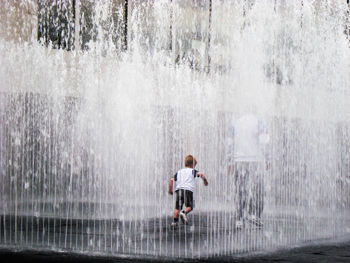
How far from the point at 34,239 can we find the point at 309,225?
14.0ft

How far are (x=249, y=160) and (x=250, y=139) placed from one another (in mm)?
286

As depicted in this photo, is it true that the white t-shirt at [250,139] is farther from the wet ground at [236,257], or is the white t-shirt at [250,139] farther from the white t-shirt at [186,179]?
the wet ground at [236,257]

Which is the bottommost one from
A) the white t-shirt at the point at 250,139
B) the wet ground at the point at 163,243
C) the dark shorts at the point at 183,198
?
the wet ground at the point at 163,243

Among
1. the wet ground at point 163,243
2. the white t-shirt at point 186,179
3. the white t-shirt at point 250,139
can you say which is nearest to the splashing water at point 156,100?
the wet ground at point 163,243

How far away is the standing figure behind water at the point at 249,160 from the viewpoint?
7586 millimetres

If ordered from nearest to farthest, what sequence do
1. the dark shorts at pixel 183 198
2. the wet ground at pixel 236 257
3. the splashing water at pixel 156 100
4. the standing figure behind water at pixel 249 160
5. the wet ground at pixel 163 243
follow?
the wet ground at pixel 236 257 → the wet ground at pixel 163 243 → the standing figure behind water at pixel 249 160 → the dark shorts at pixel 183 198 → the splashing water at pixel 156 100

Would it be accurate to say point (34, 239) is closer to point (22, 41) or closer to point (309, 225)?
point (309, 225)

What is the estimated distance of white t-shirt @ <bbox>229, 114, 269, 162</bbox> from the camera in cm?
759

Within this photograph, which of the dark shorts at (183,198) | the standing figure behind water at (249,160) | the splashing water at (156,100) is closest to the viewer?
the standing figure behind water at (249,160)

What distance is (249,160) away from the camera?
7.57m

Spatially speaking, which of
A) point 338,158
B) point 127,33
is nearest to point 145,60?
point 127,33

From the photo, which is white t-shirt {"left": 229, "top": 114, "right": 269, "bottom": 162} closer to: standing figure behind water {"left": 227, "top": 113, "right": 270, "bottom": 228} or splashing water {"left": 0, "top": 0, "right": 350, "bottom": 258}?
standing figure behind water {"left": 227, "top": 113, "right": 270, "bottom": 228}

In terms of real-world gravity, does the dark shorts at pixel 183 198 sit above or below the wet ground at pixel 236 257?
above

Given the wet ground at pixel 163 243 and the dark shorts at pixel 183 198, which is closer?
the wet ground at pixel 163 243
